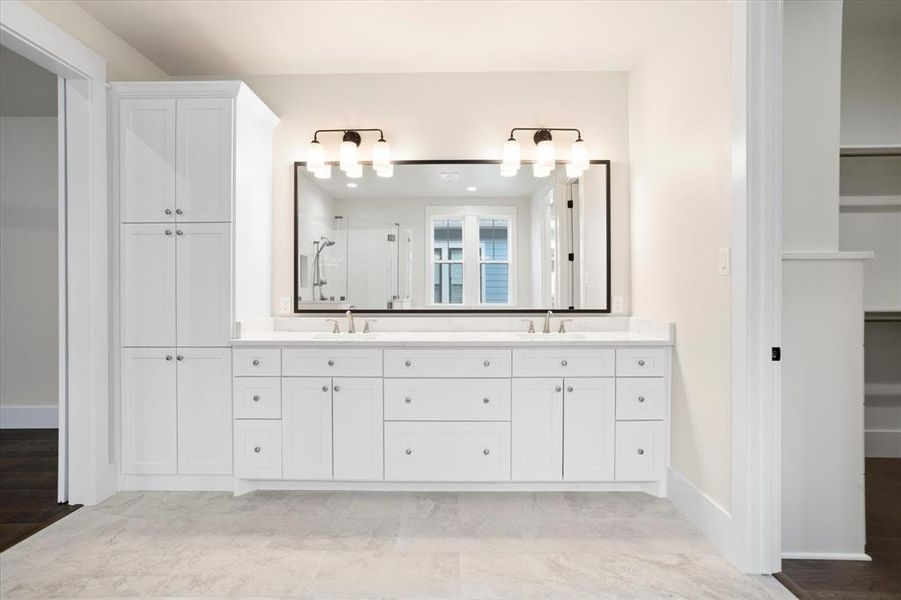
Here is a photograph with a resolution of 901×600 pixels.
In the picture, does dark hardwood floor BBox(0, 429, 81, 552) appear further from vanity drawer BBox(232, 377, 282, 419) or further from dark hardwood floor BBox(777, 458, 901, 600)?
dark hardwood floor BBox(777, 458, 901, 600)

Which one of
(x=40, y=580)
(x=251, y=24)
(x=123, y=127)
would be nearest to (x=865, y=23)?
(x=251, y=24)

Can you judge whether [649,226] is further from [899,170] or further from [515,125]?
[899,170]

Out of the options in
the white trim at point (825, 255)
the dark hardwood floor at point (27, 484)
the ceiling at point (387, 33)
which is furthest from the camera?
the ceiling at point (387, 33)

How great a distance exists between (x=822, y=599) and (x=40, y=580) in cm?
286

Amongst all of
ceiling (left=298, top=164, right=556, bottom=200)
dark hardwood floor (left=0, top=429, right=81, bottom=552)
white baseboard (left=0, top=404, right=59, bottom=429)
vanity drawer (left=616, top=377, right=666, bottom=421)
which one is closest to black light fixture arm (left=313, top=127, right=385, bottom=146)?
ceiling (left=298, top=164, right=556, bottom=200)

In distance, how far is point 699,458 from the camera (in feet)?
7.87

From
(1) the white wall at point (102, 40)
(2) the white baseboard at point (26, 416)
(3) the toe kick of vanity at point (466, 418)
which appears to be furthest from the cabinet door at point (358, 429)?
(2) the white baseboard at point (26, 416)

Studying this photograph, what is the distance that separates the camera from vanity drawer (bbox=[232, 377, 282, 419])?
2.73m

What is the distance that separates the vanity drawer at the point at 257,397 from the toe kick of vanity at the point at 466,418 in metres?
0.01

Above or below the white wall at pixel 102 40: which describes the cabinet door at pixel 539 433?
below

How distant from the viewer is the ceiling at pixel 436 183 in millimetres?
3258

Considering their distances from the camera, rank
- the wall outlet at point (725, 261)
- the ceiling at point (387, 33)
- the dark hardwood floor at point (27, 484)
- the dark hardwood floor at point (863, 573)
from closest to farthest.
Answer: the dark hardwood floor at point (863, 573), the wall outlet at point (725, 261), the dark hardwood floor at point (27, 484), the ceiling at point (387, 33)

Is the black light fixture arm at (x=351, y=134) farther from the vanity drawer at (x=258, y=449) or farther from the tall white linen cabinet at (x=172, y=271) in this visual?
the vanity drawer at (x=258, y=449)

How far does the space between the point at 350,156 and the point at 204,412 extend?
67.3 inches
